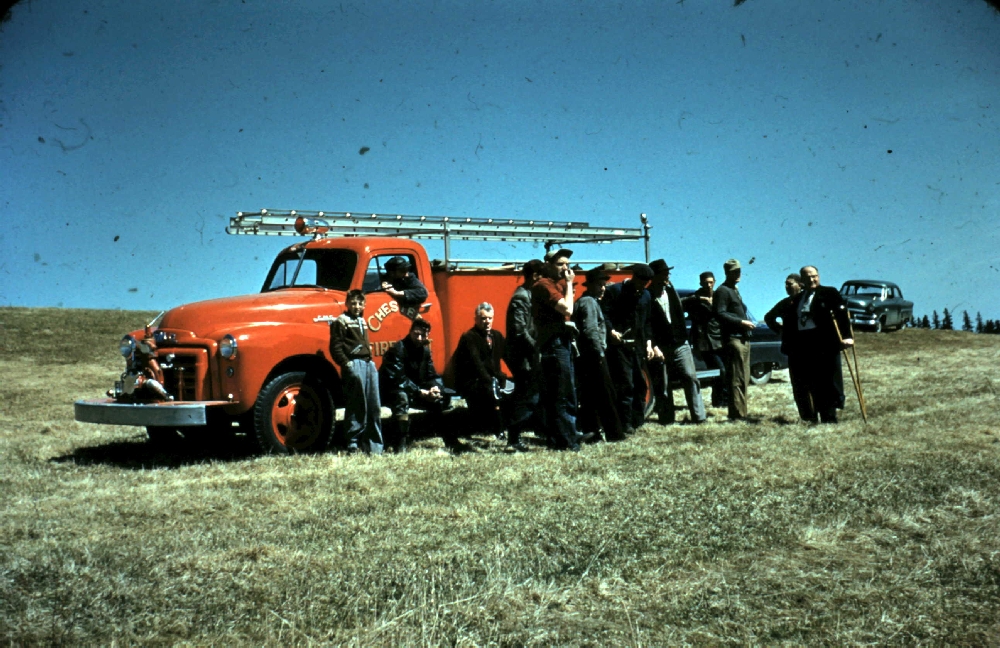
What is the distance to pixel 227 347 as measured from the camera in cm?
824

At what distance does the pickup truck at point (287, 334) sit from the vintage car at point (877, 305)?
21063 millimetres

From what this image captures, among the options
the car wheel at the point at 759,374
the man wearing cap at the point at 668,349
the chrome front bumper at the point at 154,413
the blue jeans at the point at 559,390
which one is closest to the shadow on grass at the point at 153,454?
the chrome front bumper at the point at 154,413

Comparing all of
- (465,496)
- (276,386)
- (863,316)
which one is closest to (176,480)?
(276,386)

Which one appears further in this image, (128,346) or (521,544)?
(128,346)

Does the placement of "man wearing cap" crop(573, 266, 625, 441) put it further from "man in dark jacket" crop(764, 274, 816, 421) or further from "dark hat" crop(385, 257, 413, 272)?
"man in dark jacket" crop(764, 274, 816, 421)

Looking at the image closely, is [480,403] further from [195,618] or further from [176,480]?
[195,618]

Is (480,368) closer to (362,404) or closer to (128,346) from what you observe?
(362,404)

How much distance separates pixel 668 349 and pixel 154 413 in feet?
19.7

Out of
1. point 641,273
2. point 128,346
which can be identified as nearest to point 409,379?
point 128,346

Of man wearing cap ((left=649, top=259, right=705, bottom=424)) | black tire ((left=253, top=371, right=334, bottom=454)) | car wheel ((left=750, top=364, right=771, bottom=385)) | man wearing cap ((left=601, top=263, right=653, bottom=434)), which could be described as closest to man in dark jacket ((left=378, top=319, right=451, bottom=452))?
black tire ((left=253, top=371, right=334, bottom=454))

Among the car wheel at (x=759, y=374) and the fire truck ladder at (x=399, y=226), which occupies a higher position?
the fire truck ladder at (x=399, y=226)

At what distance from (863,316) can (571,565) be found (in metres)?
26.3

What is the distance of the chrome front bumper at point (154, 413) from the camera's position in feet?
26.0

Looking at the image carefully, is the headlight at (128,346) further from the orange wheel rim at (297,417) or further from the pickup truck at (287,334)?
the orange wheel rim at (297,417)
